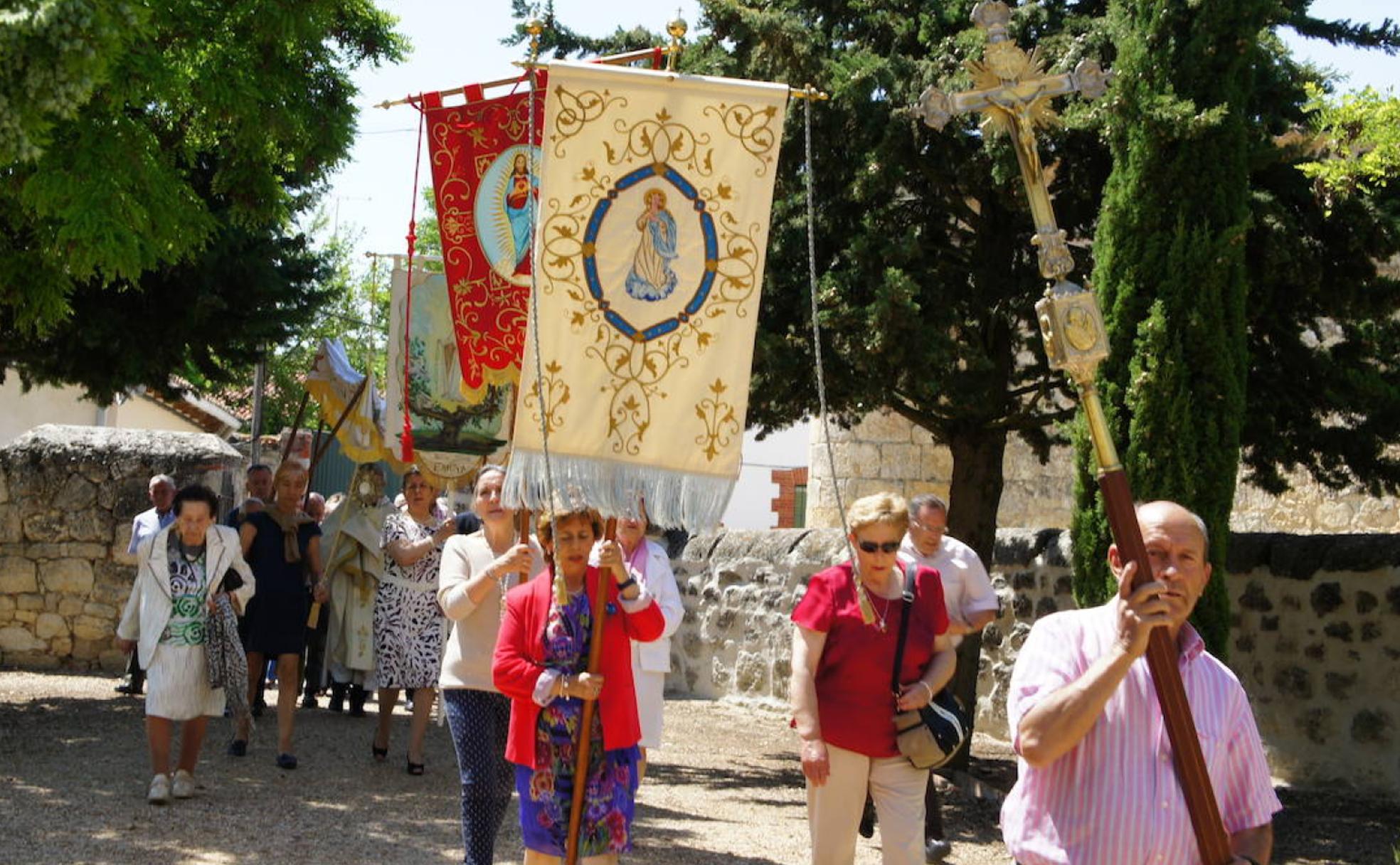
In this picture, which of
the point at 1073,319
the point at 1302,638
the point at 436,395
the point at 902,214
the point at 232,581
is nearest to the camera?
the point at 1073,319

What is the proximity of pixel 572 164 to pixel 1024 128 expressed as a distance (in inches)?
99.0

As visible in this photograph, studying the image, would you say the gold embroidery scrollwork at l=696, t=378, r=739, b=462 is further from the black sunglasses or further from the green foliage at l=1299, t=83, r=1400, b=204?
the green foliage at l=1299, t=83, r=1400, b=204

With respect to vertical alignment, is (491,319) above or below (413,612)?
above

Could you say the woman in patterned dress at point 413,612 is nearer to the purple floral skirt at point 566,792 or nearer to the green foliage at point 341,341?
the purple floral skirt at point 566,792

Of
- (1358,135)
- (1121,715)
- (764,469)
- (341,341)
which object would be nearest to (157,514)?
(1358,135)

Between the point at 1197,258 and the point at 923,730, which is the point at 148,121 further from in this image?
the point at 1197,258

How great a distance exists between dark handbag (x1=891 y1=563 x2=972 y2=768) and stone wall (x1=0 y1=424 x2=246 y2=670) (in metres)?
10.5

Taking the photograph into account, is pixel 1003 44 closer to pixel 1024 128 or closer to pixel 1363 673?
pixel 1024 128

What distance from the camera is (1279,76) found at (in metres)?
9.66

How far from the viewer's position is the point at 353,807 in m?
8.77

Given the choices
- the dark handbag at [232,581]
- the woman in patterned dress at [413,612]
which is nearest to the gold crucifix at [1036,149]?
the dark handbag at [232,581]

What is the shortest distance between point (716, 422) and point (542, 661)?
1076mm

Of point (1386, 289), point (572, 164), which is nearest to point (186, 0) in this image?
point (572, 164)

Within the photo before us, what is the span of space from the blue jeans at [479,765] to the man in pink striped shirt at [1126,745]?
3.10 metres
